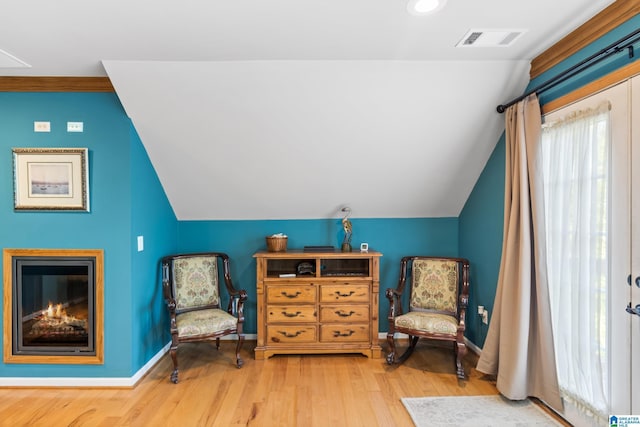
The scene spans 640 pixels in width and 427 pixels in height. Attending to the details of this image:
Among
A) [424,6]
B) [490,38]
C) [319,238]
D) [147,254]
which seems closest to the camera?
[424,6]

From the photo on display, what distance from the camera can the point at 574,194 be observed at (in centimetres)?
229

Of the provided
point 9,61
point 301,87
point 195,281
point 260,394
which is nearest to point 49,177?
point 9,61

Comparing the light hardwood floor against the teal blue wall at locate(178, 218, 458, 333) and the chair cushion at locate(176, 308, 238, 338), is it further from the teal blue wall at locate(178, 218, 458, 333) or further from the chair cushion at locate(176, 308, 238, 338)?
the teal blue wall at locate(178, 218, 458, 333)

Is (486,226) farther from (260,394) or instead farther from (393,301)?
(260,394)

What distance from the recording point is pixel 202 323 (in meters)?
3.19

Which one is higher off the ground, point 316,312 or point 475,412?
point 316,312

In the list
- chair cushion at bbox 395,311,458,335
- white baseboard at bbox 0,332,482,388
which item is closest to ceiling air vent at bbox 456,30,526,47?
chair cushion at bbox 395,311,458,335

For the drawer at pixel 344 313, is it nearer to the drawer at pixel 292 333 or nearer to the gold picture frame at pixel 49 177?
the drawer at pixel 292 333

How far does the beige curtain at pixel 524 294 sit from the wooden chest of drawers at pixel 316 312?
3.90 ft

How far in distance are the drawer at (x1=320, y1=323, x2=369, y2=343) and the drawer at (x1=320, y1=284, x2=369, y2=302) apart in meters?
0.25

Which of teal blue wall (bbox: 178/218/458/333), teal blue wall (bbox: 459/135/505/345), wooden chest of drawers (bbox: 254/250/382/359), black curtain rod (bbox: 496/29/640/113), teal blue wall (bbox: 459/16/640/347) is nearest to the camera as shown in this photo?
black curtain rod (bbox: 496/29/640/113)

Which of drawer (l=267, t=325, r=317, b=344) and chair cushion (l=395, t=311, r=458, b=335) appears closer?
chair cushion (l=395, t=311, r=458, b=335)

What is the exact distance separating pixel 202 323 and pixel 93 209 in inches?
51.2

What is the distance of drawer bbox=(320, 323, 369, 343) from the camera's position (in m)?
3.55
